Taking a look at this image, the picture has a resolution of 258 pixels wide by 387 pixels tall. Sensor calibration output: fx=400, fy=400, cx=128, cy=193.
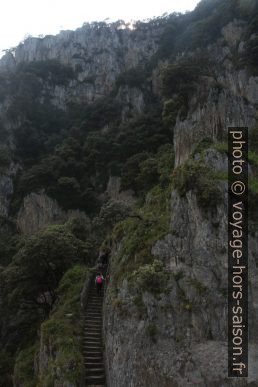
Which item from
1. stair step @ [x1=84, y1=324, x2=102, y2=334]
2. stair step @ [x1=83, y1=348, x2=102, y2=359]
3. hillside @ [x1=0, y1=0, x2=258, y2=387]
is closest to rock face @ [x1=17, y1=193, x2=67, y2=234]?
hillside @ [x1=0, y1=0, x2=258, y2=387]

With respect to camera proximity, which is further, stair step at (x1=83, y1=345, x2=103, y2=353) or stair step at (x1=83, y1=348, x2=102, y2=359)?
stair step at (x1=83, y1=345, x2=103, y2=353)

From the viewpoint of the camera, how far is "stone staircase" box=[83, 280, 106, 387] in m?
12.9

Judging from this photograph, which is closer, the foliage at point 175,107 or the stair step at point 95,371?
the stair step at point 95,371

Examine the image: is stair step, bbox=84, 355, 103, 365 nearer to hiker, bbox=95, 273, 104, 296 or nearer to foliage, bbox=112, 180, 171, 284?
foliage, bbox=112, 180, 171, 284

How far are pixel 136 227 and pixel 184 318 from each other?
205 inches

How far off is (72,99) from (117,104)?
9.22 m

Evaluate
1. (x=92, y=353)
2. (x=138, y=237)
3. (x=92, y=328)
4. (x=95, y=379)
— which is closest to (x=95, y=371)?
(x=95, y=379)

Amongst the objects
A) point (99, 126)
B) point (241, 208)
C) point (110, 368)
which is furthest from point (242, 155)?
point (99, 126)

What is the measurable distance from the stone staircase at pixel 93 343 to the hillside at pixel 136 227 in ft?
1.35

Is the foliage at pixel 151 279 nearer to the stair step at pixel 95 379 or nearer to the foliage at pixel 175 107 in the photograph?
the stair step at pixel 95 379

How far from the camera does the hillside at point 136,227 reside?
39.0ft

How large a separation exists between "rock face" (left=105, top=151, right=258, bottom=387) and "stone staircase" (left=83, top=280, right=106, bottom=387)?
0.66 meters

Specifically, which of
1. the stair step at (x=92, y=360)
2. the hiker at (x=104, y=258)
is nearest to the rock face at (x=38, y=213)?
the hiker at (x=104, y=258)

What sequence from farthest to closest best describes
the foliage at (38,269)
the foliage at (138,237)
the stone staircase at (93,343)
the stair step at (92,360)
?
the foliage at (38,269), the foliage at (138,237), the stair step at (92,360), the stone staircase at (93,343)
